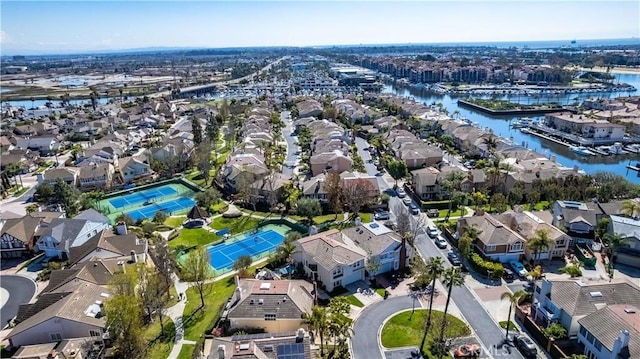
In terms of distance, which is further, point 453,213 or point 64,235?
point 453,213

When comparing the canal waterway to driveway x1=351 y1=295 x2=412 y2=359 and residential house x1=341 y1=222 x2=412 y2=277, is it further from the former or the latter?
driveway x1=351 y1=295 x2=412 y2=359

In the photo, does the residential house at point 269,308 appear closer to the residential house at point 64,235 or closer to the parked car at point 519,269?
the parked car at point 519,269

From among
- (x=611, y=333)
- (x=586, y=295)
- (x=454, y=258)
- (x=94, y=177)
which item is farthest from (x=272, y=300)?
(x=94, y=177)

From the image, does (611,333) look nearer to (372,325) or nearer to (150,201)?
(372,325)

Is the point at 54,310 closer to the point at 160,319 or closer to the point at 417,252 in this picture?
the point at 160,319

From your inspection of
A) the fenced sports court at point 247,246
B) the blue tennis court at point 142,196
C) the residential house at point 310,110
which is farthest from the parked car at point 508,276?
the residential house at point 310,110

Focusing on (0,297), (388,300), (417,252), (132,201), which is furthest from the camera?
(132,201)

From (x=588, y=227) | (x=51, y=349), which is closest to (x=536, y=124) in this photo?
(x=588, y=227)

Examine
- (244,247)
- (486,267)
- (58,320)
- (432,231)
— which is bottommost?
(244,247)
